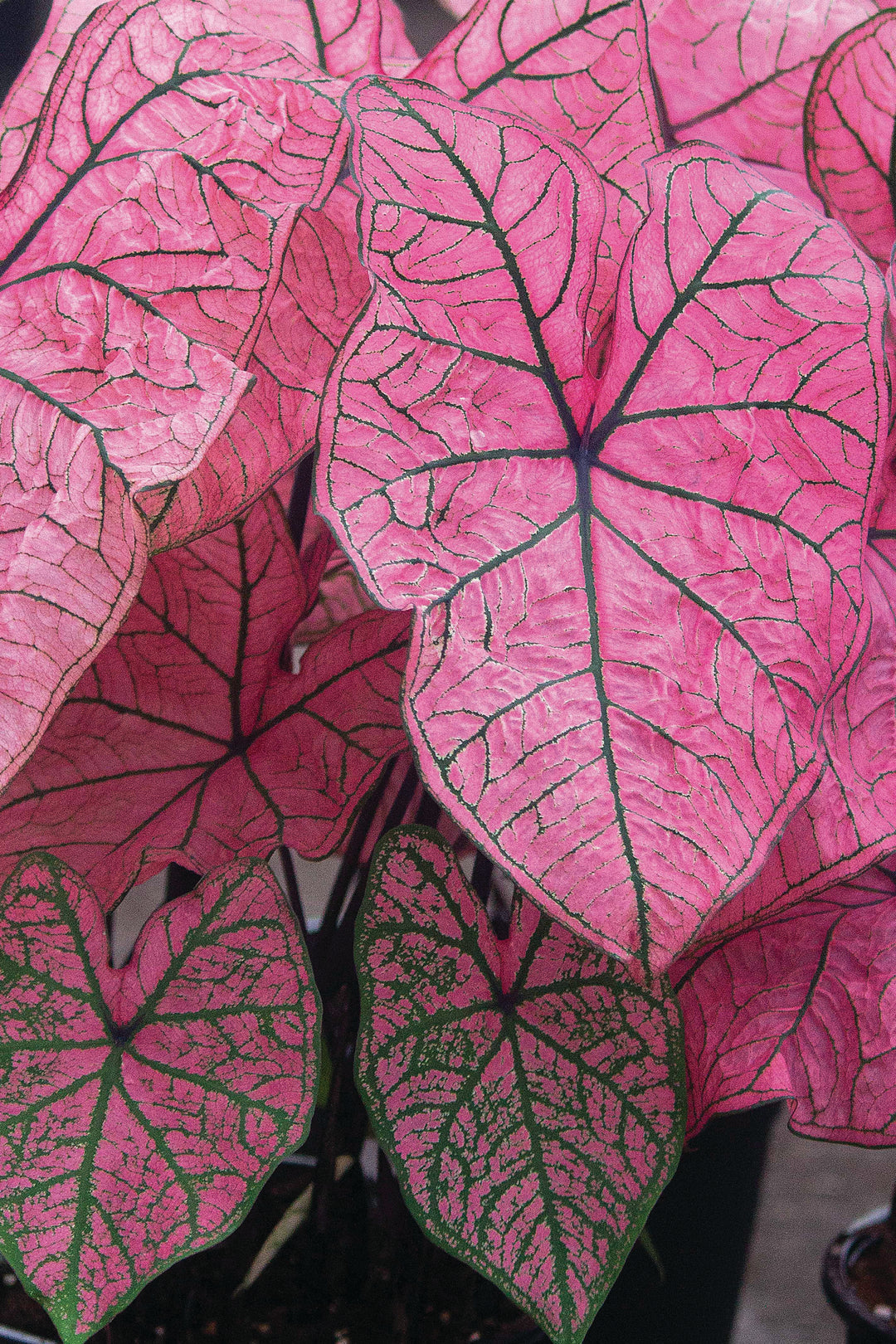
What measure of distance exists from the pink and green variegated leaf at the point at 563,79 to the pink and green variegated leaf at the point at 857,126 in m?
0.13

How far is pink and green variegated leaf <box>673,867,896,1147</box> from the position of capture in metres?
0.60

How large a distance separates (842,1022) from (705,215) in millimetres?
460

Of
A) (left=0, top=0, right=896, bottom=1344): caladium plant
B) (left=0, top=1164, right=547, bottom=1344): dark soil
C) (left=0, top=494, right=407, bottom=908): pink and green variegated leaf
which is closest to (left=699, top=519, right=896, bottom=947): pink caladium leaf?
(left=0, top=0, right=896, bottom=1344): caladium plant

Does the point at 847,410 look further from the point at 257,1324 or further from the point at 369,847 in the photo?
the point at 257,1324

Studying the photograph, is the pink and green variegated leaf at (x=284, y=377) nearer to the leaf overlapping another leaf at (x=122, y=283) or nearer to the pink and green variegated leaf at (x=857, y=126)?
the leaf overlapping another leaf at (x=122, y=283)

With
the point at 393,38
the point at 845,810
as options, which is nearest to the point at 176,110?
the point at 393,38

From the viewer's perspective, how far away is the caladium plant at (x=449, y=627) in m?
0.49

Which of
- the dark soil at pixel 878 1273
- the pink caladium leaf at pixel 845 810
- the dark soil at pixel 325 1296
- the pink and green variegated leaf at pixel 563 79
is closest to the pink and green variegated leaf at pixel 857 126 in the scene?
the pink and green variegated leaf at pixel 563 79

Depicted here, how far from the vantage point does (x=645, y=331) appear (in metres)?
0.56

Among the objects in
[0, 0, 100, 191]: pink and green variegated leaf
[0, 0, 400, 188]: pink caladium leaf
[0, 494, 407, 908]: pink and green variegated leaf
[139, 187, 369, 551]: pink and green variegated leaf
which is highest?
[0, 0, 400, 188]: pink caladium leaf

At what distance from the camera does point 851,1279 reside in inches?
42.1

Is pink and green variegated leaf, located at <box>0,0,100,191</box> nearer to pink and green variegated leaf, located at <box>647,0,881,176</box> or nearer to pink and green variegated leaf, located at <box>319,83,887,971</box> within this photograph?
pink and green variegated leaf, located at <box>319,83,887,971</box>

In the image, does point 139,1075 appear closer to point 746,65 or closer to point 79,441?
point 79,441

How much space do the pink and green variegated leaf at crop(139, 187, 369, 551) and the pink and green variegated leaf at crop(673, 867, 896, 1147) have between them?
37 cm
